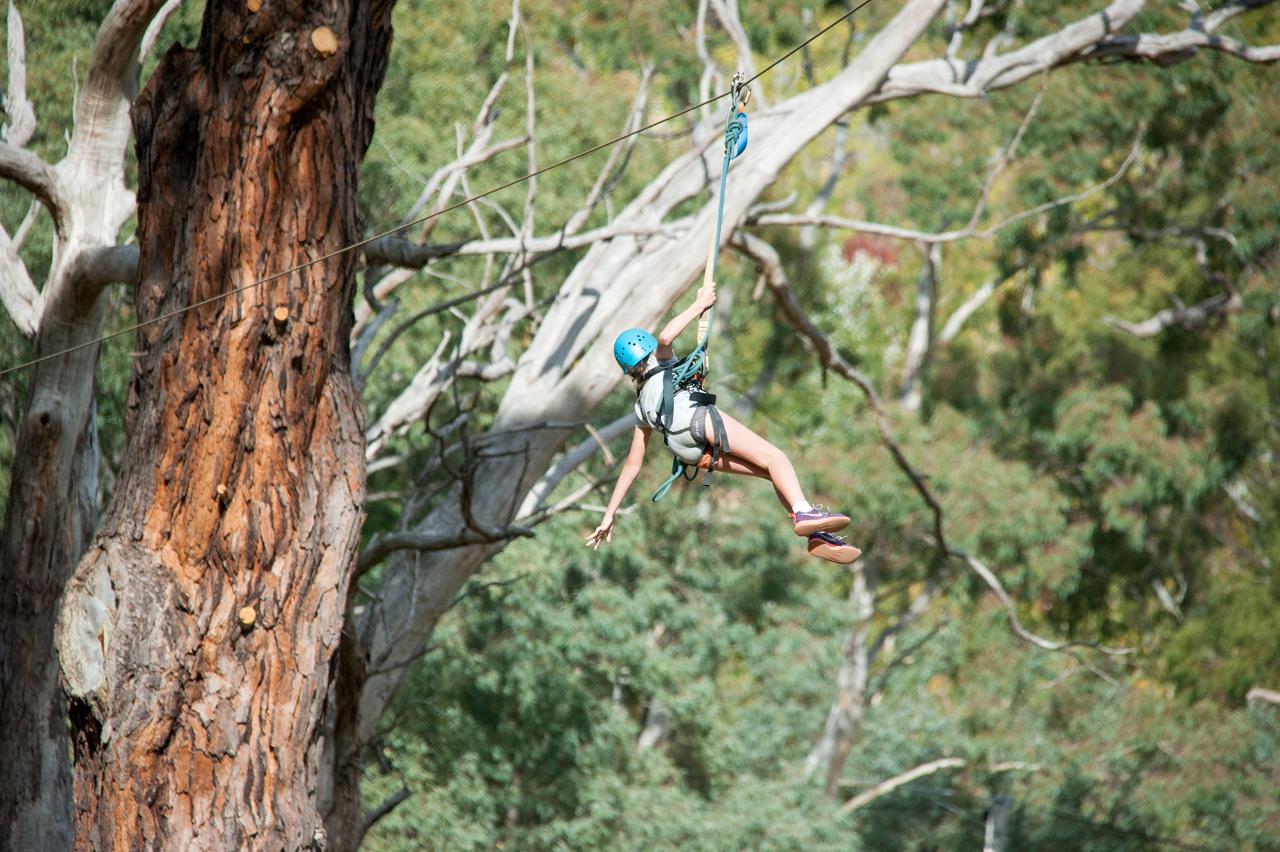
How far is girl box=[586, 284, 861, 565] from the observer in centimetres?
437

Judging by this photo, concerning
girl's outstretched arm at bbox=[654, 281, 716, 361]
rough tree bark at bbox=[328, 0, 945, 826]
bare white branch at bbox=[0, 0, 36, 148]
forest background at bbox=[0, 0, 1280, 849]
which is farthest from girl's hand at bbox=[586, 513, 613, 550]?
forest background at bbox=[0, 0, 1280, 849]

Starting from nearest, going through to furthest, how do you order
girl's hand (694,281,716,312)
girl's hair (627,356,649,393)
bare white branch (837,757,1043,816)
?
girl's hand (694,281,716,312) < girl's hair (627,356,649,393) < bare white branch (837,757,1043,816)

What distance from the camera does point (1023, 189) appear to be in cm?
1708

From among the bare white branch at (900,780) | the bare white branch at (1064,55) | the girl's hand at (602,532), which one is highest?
the bare white branch at (1064,55)

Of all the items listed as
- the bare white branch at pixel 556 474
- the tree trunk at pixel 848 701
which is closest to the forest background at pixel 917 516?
the tree trunk at pixel 848 701

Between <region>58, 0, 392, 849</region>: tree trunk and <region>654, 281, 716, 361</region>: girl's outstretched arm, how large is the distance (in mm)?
1013

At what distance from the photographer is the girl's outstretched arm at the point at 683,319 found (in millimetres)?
4449

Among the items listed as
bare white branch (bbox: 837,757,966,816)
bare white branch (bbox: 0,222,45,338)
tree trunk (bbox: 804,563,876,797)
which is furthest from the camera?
tree trunk (bbox: 804,563,876,797)

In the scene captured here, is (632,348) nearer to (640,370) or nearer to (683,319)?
(640,370)

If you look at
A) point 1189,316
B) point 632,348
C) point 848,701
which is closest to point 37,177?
point 632,348

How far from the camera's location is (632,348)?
4.51 metres

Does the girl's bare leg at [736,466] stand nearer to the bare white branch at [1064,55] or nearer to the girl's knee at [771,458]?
the girl's knee at [771,458]

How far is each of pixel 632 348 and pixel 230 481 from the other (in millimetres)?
1261

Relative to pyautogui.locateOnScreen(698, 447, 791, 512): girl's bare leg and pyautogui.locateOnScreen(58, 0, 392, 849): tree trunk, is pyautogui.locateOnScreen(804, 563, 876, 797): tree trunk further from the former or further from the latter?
pyautogui.locateOnScreen(58, 0, 392, 849): tree trunk
